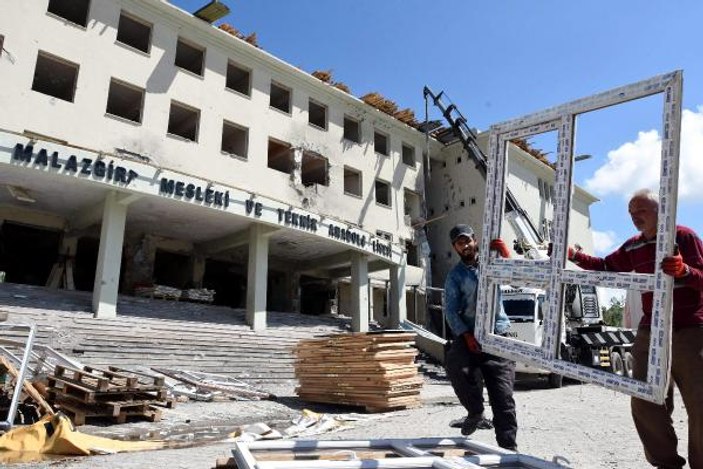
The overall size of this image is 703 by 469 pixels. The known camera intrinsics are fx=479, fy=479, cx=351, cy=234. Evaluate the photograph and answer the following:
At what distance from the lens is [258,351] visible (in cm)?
1469

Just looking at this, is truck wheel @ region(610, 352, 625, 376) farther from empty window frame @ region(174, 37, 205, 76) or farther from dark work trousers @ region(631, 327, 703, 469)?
empty window frame @ region(174, 37, 205, 76)

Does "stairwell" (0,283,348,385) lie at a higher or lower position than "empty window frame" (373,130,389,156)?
lower

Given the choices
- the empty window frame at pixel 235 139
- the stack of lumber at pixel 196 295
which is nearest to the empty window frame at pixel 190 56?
the empty window frame at pixel 235 139

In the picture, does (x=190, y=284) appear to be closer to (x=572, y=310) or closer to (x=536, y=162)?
(x=572, y=310)

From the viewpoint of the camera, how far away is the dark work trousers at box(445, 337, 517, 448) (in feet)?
13.7

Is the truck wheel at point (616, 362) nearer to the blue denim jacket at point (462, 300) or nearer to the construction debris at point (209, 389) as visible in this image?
the construction debris at point (209, 389)

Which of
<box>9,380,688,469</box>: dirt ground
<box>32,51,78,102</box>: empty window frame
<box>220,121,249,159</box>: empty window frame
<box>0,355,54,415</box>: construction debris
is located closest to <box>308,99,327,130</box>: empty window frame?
<box>220,121,249,159</box>: empty window frame

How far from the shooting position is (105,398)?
6781 mm

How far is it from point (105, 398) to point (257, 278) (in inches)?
398

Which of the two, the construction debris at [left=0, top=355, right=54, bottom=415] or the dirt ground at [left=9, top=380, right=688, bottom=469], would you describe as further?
the construction debris at [left=0, top=355, right=54, bottom=415]

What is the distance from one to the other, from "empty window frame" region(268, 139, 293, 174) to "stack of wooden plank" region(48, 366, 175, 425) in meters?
15.0

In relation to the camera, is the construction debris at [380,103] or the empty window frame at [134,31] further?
the construction debris at [380,103]

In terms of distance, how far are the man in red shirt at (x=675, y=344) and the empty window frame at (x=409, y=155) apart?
25.1 meters

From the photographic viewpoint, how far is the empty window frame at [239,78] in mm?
20625
